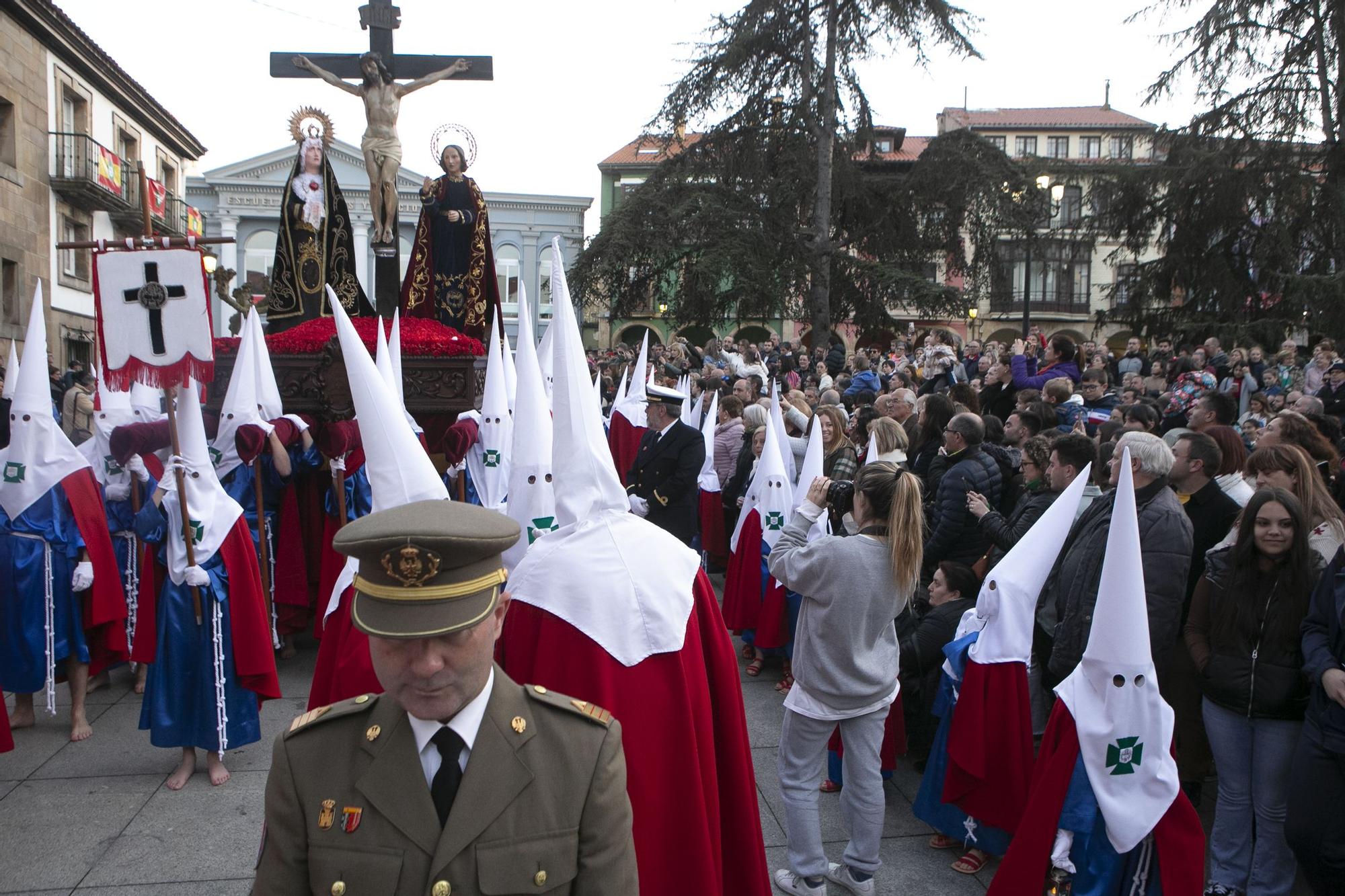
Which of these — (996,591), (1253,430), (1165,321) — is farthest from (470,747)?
(1165,321)

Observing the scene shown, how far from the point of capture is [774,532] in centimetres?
669

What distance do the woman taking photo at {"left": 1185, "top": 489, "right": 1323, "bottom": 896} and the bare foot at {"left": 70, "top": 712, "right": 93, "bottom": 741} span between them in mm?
5648

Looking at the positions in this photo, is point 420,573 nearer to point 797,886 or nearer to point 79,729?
point 797,886

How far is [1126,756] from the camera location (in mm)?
3277

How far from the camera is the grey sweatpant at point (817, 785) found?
384 cm

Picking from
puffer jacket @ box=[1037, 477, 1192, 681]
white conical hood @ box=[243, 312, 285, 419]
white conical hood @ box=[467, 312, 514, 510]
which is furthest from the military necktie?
white conical hood @ box=[467, 312, 514, 510]

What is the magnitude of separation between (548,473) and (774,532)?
3.19m

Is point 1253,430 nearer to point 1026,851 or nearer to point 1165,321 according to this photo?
point 1026,851

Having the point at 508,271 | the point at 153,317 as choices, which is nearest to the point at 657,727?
the point at 153,317

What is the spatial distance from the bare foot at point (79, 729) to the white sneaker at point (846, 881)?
4164mm

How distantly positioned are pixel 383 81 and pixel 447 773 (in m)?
9.57

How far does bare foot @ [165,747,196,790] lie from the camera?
4.84 meters

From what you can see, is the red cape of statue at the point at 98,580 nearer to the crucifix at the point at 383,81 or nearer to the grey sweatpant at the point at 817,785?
the grey sweatpant at the point at 817,785

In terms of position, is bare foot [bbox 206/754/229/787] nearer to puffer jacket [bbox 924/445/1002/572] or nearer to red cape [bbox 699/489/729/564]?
puffer jacket [bbox 924/445/1002/572]
